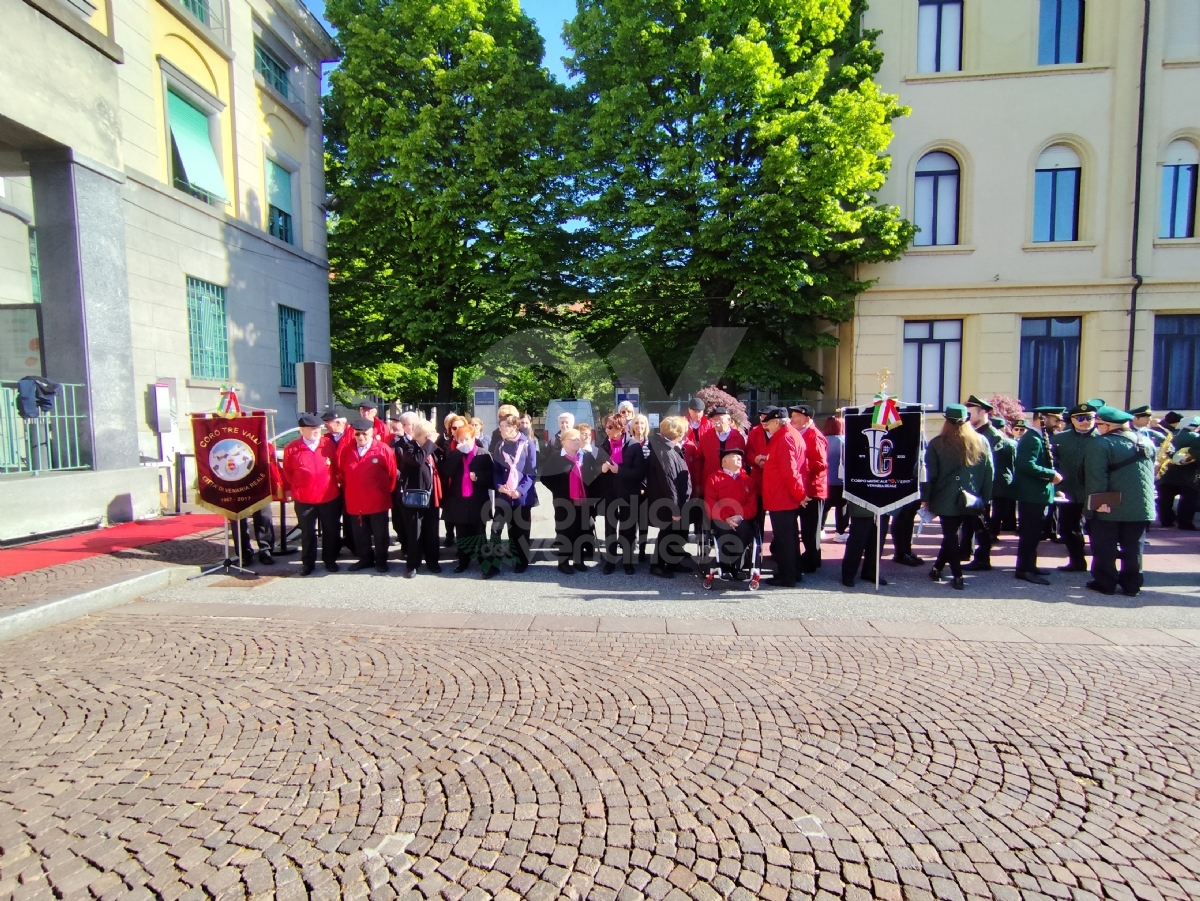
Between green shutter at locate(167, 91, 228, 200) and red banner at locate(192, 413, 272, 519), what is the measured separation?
8718mm

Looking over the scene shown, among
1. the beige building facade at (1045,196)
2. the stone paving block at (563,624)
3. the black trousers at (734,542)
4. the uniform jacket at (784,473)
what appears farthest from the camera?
the beige building facade at (1045,196)

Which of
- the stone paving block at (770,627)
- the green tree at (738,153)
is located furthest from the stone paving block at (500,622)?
the green tree at (738,153)

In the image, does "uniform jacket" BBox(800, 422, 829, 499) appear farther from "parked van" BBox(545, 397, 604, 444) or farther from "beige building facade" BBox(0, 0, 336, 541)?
"parked van" BBox(545, 397, 604, 444)

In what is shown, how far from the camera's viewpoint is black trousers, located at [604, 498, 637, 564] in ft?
23.6

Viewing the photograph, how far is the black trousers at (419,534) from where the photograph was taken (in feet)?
23.0

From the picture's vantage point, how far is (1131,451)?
6125 mm

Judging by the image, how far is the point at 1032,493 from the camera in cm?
680

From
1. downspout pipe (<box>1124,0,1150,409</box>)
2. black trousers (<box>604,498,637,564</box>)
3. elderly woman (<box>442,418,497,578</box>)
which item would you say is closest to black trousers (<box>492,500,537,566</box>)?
elderly woman (<box>442,418,497,578</box>)

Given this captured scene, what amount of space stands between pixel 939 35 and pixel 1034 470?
53.7 feet

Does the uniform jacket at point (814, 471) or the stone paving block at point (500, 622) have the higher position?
the uniform jacket at point (814, 471)

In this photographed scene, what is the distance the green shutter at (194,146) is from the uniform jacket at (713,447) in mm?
12750

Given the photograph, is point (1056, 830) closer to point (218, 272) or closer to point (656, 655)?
point (656, 655)

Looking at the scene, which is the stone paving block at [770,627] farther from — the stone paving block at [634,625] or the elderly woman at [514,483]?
the elderly woman at [514,483]

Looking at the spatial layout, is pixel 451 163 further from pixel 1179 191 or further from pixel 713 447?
pixel 1179 191
